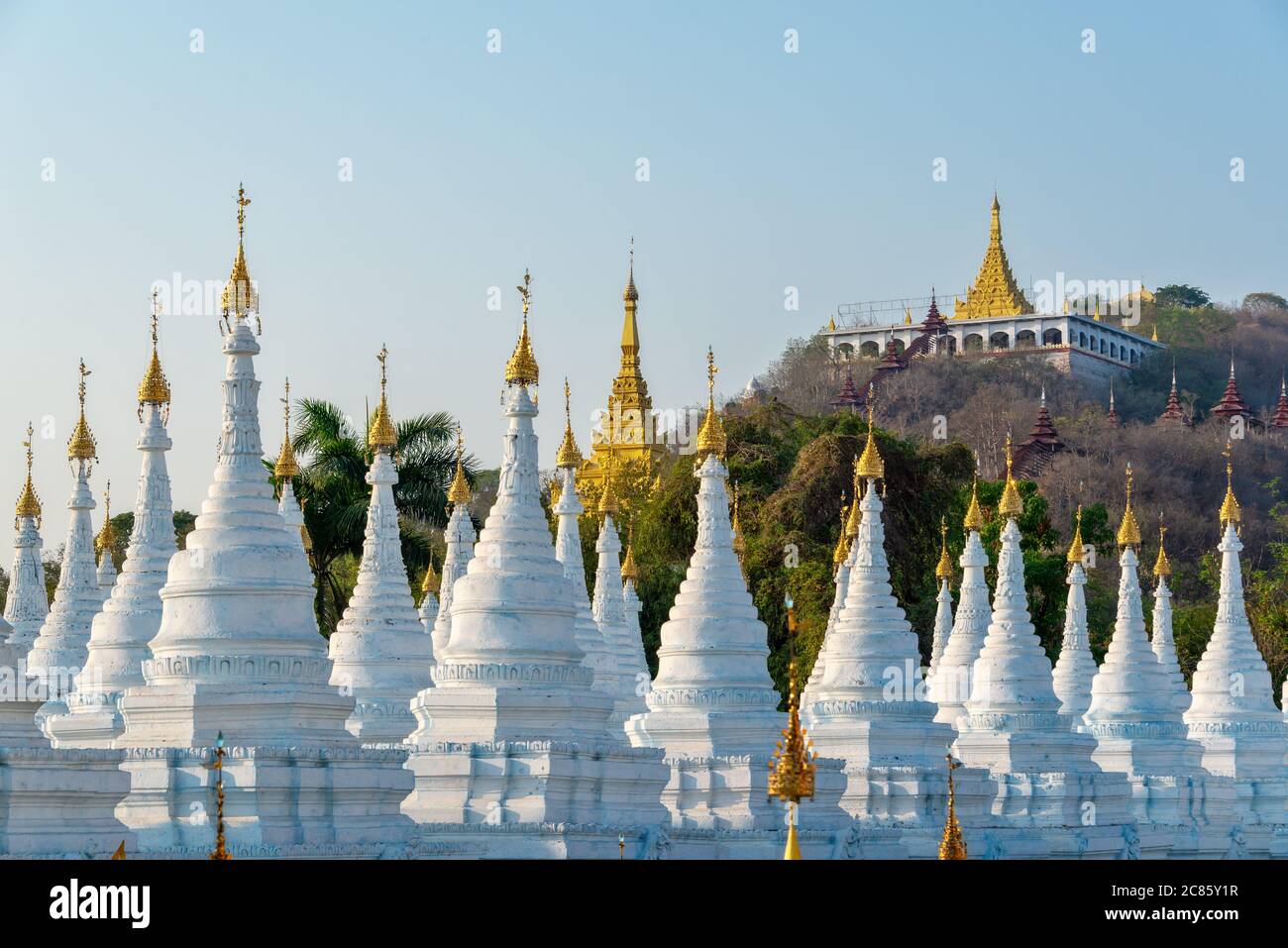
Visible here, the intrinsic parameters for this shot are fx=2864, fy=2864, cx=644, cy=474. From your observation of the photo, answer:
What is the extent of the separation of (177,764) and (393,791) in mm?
2851

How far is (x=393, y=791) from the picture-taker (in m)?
36.8

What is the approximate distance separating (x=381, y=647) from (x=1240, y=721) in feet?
80.8

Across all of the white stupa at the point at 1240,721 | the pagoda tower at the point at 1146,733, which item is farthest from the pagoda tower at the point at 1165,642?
the pagoda tower at the point at 1146,733

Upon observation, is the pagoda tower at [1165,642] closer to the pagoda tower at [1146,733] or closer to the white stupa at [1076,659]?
the white stupa at [1076,659]

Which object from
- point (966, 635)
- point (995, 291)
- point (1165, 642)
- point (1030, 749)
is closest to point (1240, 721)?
point (1165, 642)

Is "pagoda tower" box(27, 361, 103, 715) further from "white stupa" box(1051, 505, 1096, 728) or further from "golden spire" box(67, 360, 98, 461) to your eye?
"white stupa" box(1051, 505, 1096, 728)

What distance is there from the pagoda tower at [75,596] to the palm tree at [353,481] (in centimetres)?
1893

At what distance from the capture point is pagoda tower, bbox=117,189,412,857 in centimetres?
3553

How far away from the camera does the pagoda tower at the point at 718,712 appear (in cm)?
4341

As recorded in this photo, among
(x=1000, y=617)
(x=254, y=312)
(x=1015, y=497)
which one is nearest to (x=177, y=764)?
(x=254, y=312)

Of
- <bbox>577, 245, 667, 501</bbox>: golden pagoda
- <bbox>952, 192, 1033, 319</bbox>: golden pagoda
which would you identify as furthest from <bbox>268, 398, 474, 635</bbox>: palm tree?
<bbox>952, 192, 1033, 319</bbox>: golden pagoda

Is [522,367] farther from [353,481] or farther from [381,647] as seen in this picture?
[353,481]

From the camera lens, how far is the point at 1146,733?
190ft
